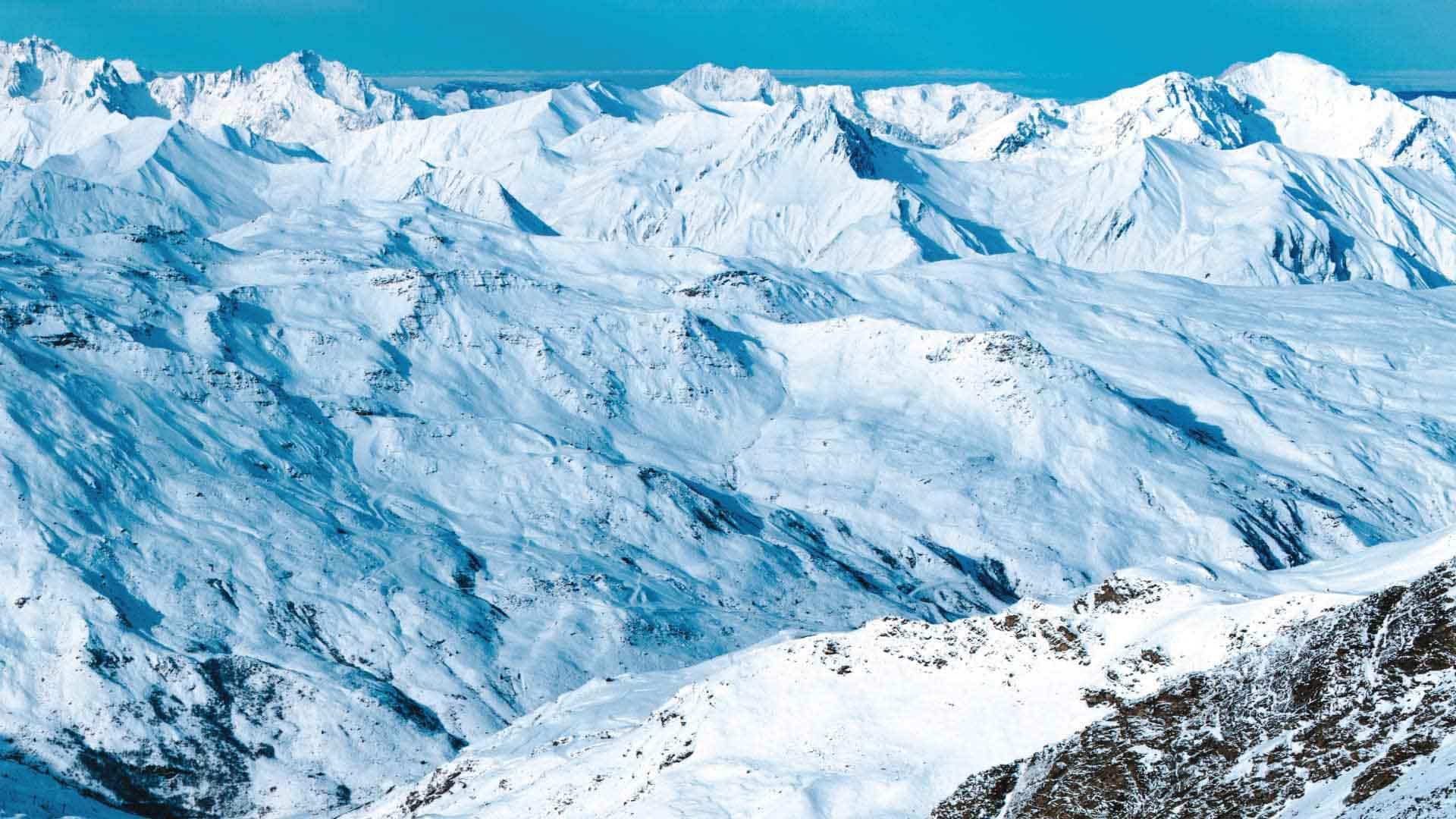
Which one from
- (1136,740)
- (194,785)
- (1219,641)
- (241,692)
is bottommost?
(1136,740)

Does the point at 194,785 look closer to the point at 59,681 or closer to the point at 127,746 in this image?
the point at 127,746

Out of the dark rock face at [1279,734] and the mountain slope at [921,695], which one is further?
the mountain slope at [921,695]

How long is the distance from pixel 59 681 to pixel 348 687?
121 feet

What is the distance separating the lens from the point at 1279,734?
61.6 metres

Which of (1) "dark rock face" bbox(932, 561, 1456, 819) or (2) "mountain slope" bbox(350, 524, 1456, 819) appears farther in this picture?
(2) "mountain slope" bbox(350, 524, 1456, 819)

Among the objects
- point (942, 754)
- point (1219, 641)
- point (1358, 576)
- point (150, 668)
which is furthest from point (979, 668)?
point (150, 668)

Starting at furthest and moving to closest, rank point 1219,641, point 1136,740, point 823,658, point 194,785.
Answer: point 194,785, point 823,658, point 1219,641, point 1136,740

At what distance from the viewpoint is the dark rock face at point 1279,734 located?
54.9m

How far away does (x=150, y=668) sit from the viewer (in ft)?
653

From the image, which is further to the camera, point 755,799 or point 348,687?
point 348,687

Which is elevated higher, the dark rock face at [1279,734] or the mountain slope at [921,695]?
the mountain slope at [921,695]

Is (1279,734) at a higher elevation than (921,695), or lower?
lower

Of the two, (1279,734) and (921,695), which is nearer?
→ (1279,734)

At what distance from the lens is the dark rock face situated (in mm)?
54906
